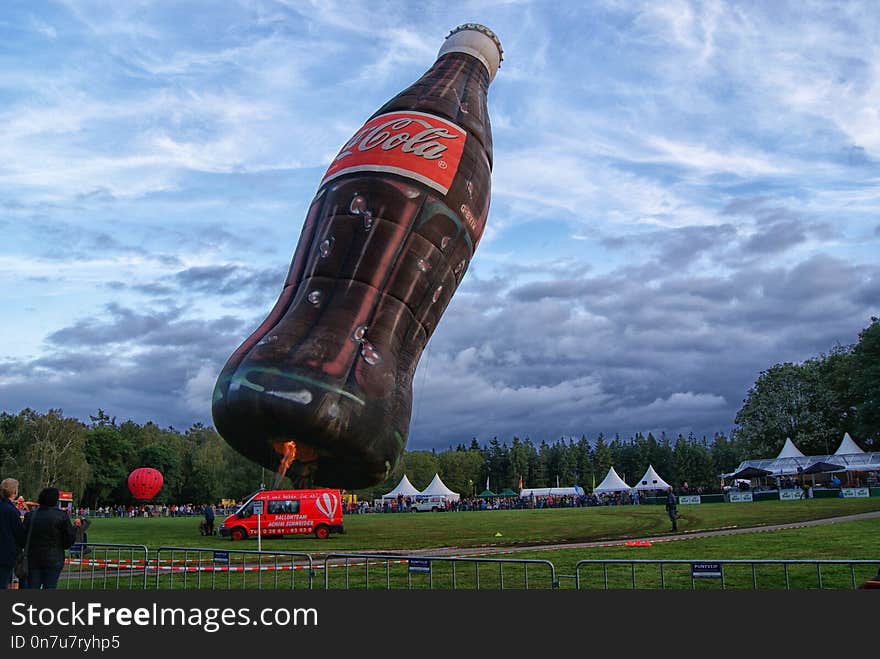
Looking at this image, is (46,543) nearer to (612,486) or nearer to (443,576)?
(443,576)

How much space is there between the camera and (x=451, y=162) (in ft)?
62.3

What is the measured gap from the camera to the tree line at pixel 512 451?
225ft

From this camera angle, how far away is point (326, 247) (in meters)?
17.6

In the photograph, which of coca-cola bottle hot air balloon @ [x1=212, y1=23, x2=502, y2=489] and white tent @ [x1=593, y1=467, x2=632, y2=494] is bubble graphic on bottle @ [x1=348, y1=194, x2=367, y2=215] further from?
Answer: white tent @ [x1=593, y1=467, x2=632, y2=494]

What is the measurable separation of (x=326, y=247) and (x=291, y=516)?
14218 mm

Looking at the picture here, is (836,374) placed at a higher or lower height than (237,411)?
higher

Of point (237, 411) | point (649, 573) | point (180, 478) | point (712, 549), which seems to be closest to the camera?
point (649, 573)

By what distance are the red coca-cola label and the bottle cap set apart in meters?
4.92

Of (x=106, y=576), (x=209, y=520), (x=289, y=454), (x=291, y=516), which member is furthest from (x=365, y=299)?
(x=209, y=520)

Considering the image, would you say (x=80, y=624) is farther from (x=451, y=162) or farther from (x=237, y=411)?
(x=451, y=162)

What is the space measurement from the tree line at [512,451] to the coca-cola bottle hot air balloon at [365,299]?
1204 cm

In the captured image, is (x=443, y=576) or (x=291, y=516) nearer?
(x=443, y=576)

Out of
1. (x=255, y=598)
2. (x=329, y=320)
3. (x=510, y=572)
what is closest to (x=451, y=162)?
(x=329, y=320)

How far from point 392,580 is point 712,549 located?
8.54m
